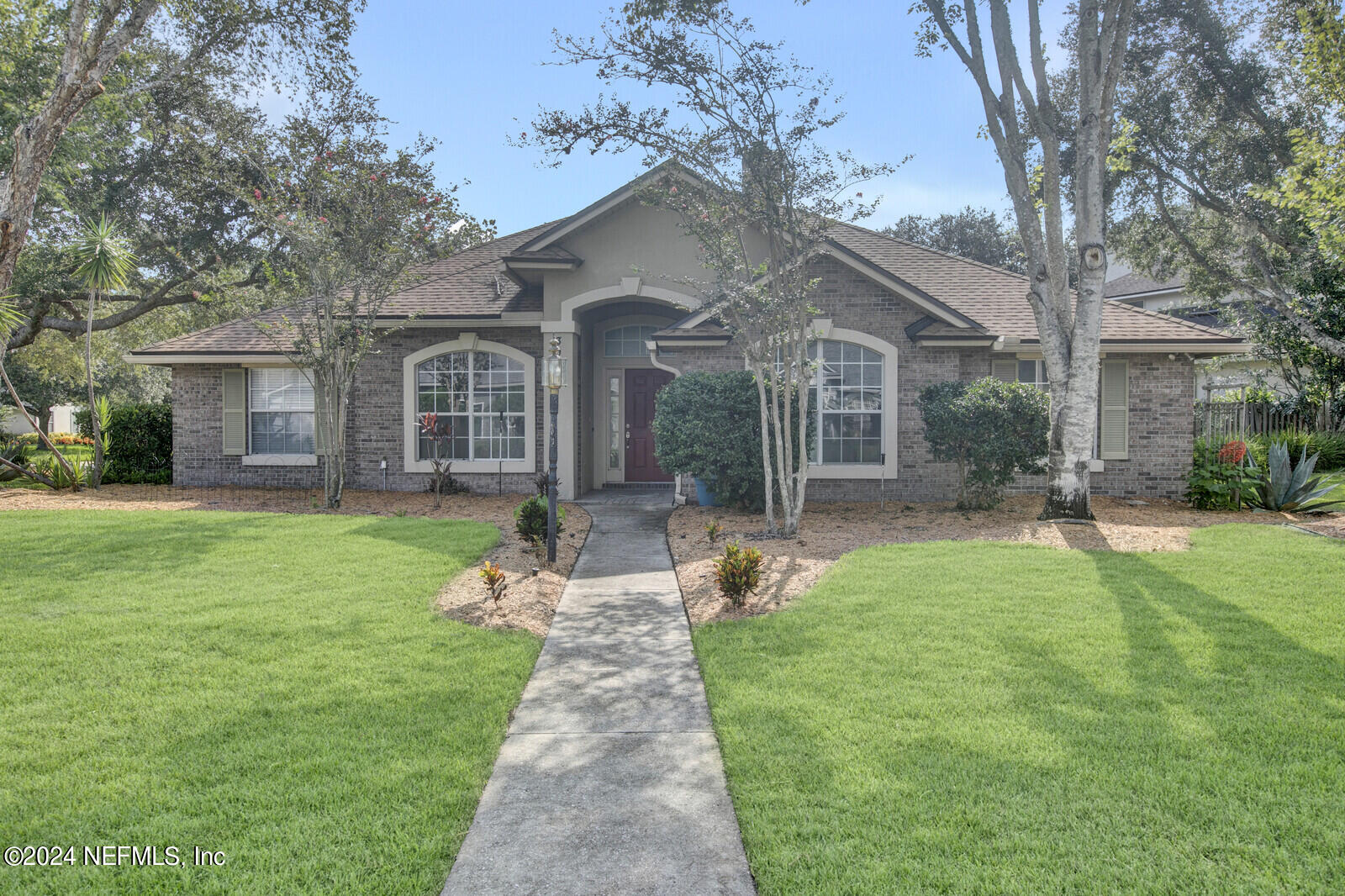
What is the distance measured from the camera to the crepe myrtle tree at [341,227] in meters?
12.1

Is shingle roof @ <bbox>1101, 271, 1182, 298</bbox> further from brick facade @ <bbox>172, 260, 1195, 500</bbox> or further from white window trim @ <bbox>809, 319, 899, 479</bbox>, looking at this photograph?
white window trim @ <bbox>809, 319, 899, 479</bbox>

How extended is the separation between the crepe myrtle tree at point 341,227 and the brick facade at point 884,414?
2.10 metres

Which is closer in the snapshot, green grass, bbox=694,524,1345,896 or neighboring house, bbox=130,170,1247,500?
green grass, bbox=694,524,1345,896

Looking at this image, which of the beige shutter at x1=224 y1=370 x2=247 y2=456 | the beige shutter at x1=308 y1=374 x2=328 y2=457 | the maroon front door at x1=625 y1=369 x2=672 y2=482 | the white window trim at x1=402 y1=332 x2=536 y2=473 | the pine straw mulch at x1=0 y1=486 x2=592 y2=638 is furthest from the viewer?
the maroon front door at x1=625 y1=369 x2=672 y2=482

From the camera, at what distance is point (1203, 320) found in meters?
32.2

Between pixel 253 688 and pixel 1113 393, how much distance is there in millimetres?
14619

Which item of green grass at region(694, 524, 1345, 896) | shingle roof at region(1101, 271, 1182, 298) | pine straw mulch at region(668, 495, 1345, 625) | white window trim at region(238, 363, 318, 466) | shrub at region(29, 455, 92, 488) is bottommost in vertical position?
green grass at region(694, 524, 1345, 896)

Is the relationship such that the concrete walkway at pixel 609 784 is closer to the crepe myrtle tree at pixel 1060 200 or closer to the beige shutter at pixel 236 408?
the crepe myrtle tree at pixel 1060 200

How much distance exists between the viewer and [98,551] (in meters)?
8.93

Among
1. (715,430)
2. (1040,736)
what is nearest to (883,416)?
(715,430)

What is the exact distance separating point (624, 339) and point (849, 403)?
5211 millimetres

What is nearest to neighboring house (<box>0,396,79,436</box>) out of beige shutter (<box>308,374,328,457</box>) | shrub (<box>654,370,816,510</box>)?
beige shutter (<box>308,374,328,457</box>)

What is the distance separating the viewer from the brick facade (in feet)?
45.0

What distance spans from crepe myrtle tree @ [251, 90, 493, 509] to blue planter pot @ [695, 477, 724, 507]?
5.75m
